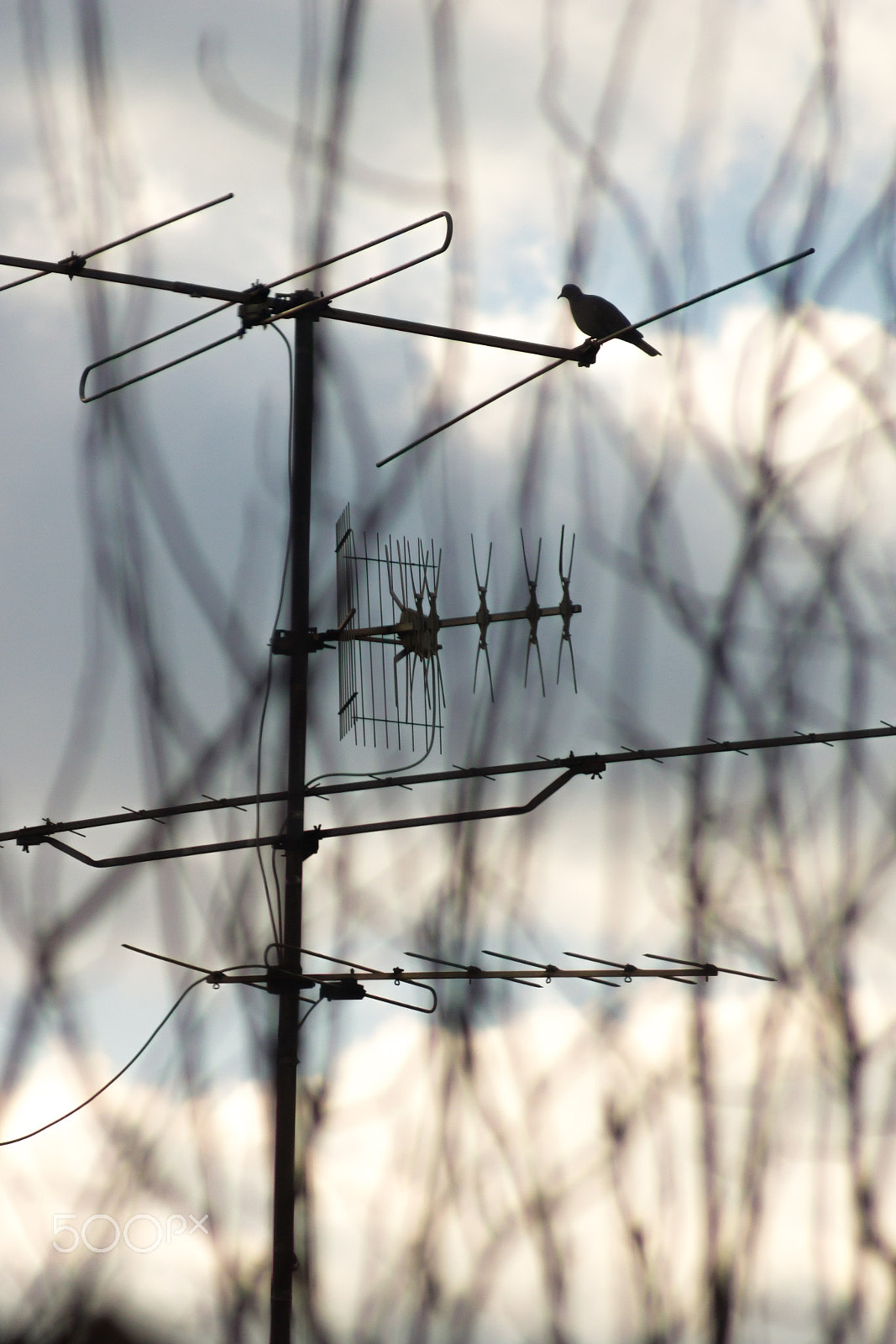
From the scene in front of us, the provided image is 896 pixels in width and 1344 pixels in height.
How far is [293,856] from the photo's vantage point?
887cm

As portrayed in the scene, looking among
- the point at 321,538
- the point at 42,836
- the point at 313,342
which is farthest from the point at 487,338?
the point at 42,836

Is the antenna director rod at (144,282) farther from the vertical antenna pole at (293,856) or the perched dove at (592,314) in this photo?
the perched dove at (592,314)

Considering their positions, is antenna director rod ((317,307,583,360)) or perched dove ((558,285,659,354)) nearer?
antenna director rod ((317,307,583,360))

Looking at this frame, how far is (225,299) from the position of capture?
29.8 feet

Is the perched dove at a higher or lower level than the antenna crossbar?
higher

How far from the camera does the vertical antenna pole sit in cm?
806

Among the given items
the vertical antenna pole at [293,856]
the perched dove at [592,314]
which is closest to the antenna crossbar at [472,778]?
the vertical antenna pole at [293,856]

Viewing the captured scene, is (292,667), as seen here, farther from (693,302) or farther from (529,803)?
(693,302)

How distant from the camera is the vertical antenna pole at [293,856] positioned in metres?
8.06

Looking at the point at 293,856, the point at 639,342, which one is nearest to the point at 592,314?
the point at 639,342

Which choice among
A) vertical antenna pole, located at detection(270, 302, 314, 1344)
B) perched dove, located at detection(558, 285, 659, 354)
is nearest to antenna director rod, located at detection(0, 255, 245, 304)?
vertical antenna pole, located at detection(270, 302, 314, 1344)

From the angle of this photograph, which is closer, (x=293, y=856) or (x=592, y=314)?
(x=293, y=856)

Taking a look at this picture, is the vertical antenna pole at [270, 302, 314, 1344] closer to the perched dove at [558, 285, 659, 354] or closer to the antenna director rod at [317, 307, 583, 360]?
the antenna director rod at [317, 307, 583, 360]

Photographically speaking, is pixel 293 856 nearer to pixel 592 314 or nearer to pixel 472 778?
pixel 472 778
